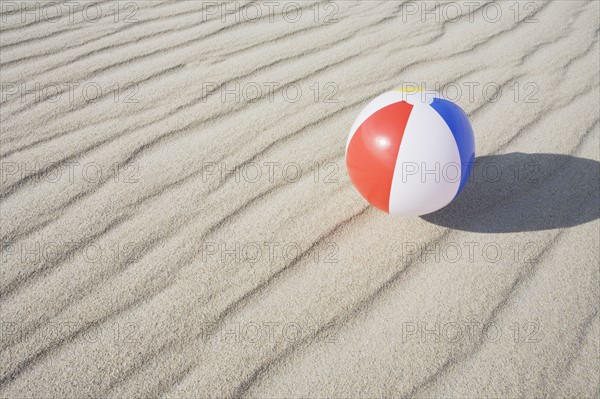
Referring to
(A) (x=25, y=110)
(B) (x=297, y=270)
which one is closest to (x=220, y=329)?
(B) (x=297, y=270)

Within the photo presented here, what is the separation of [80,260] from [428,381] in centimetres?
155

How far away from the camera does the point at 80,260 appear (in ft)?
7.72

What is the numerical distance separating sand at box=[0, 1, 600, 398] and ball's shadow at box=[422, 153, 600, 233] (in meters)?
0.01

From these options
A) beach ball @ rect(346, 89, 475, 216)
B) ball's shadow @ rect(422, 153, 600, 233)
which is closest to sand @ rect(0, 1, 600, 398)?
ball's shadow @ rect(422, 153, 600, 233)

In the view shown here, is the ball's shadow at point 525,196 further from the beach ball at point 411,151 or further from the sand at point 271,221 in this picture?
the beach ball at point 411,151

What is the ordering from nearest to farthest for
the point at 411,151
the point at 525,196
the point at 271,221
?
the point at 411,151, the point at 271,221, the point at 525,196

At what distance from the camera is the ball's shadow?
8.59 ft

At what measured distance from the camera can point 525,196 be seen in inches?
109

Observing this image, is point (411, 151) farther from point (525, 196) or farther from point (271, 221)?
point (525, 196)

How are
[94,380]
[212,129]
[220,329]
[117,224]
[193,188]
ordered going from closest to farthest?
1. [94,380]
2. [220,329]
3. [117,224]
4. [193,188]
5. [212,129]

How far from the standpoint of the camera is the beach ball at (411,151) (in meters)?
2.15

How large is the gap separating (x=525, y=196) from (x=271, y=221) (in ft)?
4.39

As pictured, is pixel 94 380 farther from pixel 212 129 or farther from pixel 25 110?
pixel 25 110

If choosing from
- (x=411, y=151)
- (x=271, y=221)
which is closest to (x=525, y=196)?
(x=411, y=151)
